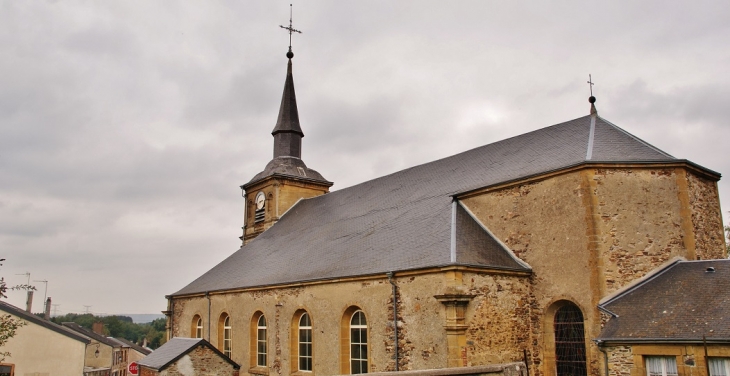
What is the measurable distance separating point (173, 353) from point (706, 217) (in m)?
15.6

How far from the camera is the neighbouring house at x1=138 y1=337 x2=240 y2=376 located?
16.9m

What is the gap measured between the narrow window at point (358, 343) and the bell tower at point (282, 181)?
12.3 metres

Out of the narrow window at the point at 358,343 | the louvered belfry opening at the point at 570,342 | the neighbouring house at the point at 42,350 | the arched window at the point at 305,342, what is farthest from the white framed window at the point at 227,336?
the louvered belfry opening at the point at 570,342

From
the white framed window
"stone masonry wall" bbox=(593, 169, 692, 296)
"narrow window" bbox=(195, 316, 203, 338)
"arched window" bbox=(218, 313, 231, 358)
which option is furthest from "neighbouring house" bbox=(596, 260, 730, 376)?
"narrow window" bbox=(195, 316, 203, 338)

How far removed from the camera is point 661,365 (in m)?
10.7

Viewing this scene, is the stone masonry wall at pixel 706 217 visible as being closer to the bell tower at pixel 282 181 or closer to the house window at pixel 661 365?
the house window at pixel 661 365

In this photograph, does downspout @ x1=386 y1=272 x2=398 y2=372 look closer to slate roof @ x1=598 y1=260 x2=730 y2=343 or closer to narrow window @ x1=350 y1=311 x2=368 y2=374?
narrow window @ x1=350 y1=311 x2=368 y2=374

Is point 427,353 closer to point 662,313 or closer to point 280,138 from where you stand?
point 662,313

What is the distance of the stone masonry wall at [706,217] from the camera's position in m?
13.4

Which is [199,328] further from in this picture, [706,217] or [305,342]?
[706,217]

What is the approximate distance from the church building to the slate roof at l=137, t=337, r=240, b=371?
77.1 inches

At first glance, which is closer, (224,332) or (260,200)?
(224,332)

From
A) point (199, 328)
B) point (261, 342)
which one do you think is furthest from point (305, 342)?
point (199, 328)

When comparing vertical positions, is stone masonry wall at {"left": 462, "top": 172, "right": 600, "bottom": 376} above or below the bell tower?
below
